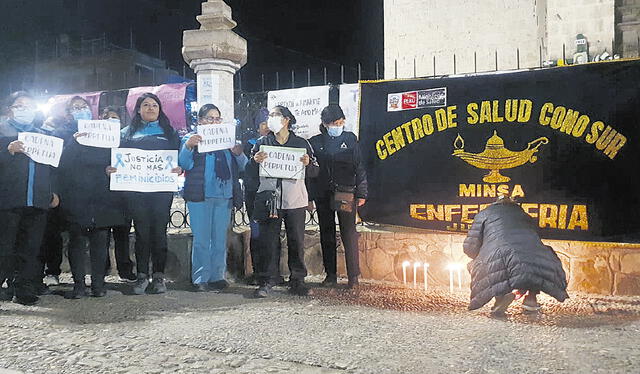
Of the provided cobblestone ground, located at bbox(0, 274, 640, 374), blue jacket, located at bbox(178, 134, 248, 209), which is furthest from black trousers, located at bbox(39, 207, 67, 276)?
blue jacket, located at bbox(178, 134, 248, 209)

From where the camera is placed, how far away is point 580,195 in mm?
5289

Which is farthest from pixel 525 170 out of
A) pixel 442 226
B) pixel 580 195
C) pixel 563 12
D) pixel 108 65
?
pixel 108 65

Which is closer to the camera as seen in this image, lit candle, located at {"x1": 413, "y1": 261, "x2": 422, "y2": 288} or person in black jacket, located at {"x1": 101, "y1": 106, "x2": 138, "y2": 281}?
lit candle, located at {"x1": 413, "y1": 261, "x2": 422, "y2": 288}

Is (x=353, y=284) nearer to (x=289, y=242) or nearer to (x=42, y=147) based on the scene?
→ (x=289, y=242)

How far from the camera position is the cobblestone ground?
3.55 metres

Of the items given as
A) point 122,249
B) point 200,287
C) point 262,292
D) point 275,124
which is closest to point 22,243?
point 122,249

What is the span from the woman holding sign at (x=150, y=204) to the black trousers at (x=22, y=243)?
2.91 ft

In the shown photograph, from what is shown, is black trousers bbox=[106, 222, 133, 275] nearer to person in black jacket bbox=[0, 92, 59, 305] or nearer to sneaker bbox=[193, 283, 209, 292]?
person in black jacket bbox=[0, 92, 59, 305]

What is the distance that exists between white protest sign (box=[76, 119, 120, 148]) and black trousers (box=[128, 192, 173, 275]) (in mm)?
621

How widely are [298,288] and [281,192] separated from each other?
3.36 ft

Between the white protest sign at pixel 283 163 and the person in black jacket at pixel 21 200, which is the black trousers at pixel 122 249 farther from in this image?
the white protest sign at pixel 283 163

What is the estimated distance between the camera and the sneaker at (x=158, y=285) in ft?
18.9

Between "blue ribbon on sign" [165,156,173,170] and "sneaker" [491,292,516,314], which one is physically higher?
"blue ribbon on sign" [165,156,173,170]

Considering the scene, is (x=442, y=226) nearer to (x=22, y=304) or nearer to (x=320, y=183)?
(x=320, y=183)
